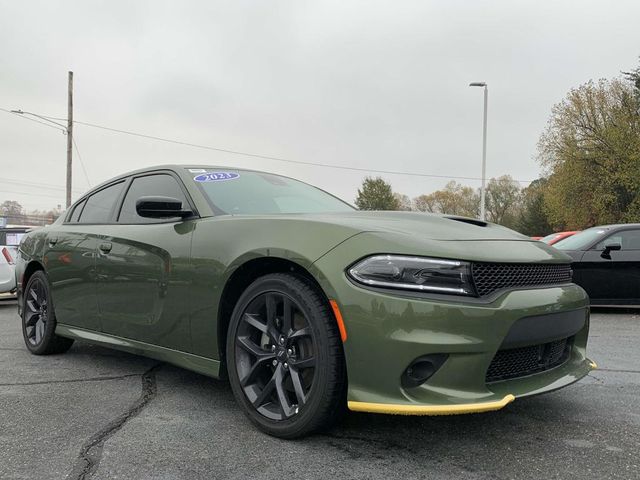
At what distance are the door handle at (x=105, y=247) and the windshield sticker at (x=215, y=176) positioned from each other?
2.62ft

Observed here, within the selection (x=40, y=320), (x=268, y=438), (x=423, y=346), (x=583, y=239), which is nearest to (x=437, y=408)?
(x=423, y=346)

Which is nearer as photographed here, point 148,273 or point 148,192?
point 148,273

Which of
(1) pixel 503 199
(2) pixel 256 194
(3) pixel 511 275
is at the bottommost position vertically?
(3) pixel 511 275

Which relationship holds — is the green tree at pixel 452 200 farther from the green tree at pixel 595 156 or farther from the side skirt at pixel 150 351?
the side skirt at pixel 150 351

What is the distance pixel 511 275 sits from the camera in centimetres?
249

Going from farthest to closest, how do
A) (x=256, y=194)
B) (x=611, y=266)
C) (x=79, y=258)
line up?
(x=611, y=266)
(x=79, y=258)
(x=256, y=194)

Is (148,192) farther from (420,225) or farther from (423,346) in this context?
(423,346)

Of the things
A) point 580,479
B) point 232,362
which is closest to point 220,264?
point 232,362

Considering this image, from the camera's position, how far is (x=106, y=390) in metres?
3.53

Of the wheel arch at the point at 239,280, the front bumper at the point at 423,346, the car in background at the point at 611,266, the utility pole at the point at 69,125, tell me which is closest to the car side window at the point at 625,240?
the car in background at the point at 611,266

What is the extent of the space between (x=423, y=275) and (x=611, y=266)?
19.8ft

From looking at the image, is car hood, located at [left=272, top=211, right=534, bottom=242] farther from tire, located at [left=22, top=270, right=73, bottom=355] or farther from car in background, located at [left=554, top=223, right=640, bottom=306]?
car in background, located at [left=554, top=223, right=640, bottom=306]

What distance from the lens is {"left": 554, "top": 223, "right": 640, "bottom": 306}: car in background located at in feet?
23.8

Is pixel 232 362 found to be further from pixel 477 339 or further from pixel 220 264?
pixel 477 339
